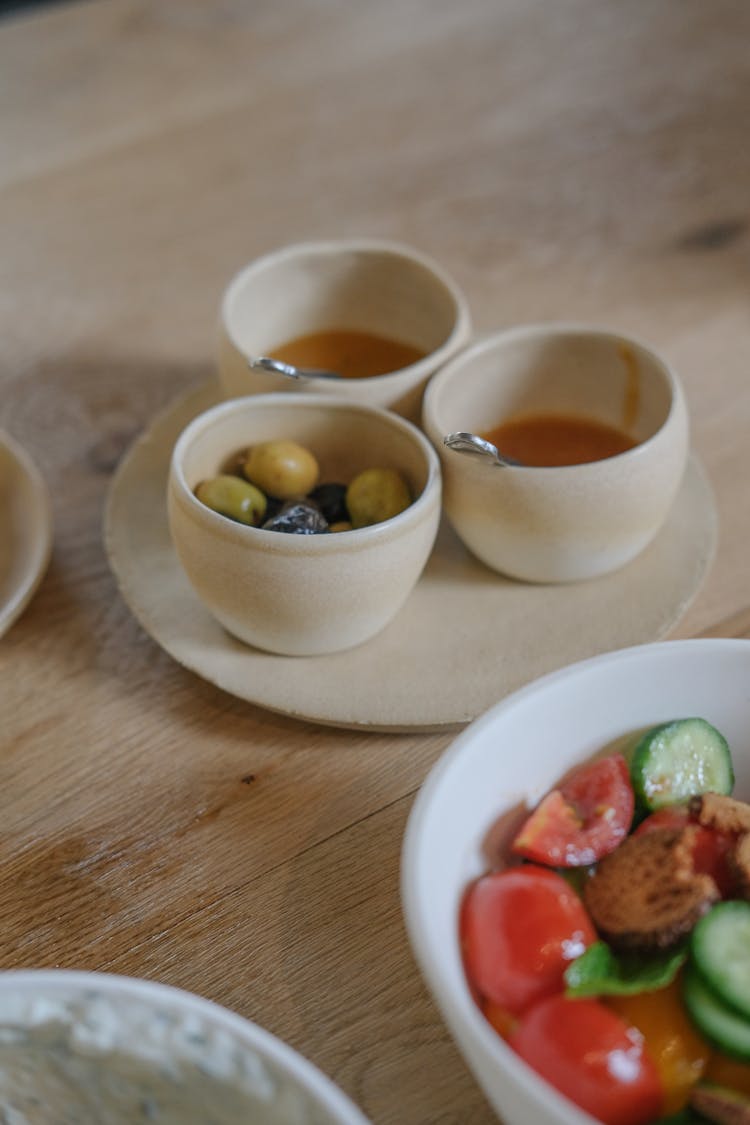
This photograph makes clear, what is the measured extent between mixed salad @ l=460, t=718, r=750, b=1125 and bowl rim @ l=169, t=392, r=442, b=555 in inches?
8.7

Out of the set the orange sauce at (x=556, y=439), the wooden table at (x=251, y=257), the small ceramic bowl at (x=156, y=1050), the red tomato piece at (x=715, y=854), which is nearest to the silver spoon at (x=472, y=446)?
the orange sauce at (x=556, y=439)

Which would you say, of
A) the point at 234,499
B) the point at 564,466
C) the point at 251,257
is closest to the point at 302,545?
the point at 234,499

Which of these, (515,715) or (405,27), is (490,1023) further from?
(405,27)

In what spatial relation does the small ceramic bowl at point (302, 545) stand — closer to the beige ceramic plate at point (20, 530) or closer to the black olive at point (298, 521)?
the black olive at point (298, 521)

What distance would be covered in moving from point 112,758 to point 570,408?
0.48 m

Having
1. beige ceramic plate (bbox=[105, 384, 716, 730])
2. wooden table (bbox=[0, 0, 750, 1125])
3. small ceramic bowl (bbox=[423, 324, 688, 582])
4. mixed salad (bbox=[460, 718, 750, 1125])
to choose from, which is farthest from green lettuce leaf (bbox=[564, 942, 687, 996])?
small ceramic bowl (bbox=[423, 324, 688, 582])

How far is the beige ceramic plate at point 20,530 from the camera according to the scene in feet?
3.09

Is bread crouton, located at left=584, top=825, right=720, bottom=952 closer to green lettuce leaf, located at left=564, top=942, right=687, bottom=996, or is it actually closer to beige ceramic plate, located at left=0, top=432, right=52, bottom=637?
green lettuce leaf, located at left=564, top=942, right=687, bottom=996

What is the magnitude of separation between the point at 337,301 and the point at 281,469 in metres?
0.29

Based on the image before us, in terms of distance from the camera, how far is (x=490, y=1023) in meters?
0.62

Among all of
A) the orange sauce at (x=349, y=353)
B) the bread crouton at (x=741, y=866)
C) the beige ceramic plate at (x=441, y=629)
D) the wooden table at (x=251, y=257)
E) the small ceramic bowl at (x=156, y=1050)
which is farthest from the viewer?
the orange sauce at (x=349, y=353)

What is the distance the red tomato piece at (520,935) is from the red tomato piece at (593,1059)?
0.06 feet

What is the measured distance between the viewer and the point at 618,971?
0.64 m

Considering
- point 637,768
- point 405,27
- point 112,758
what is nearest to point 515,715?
point 637,768
